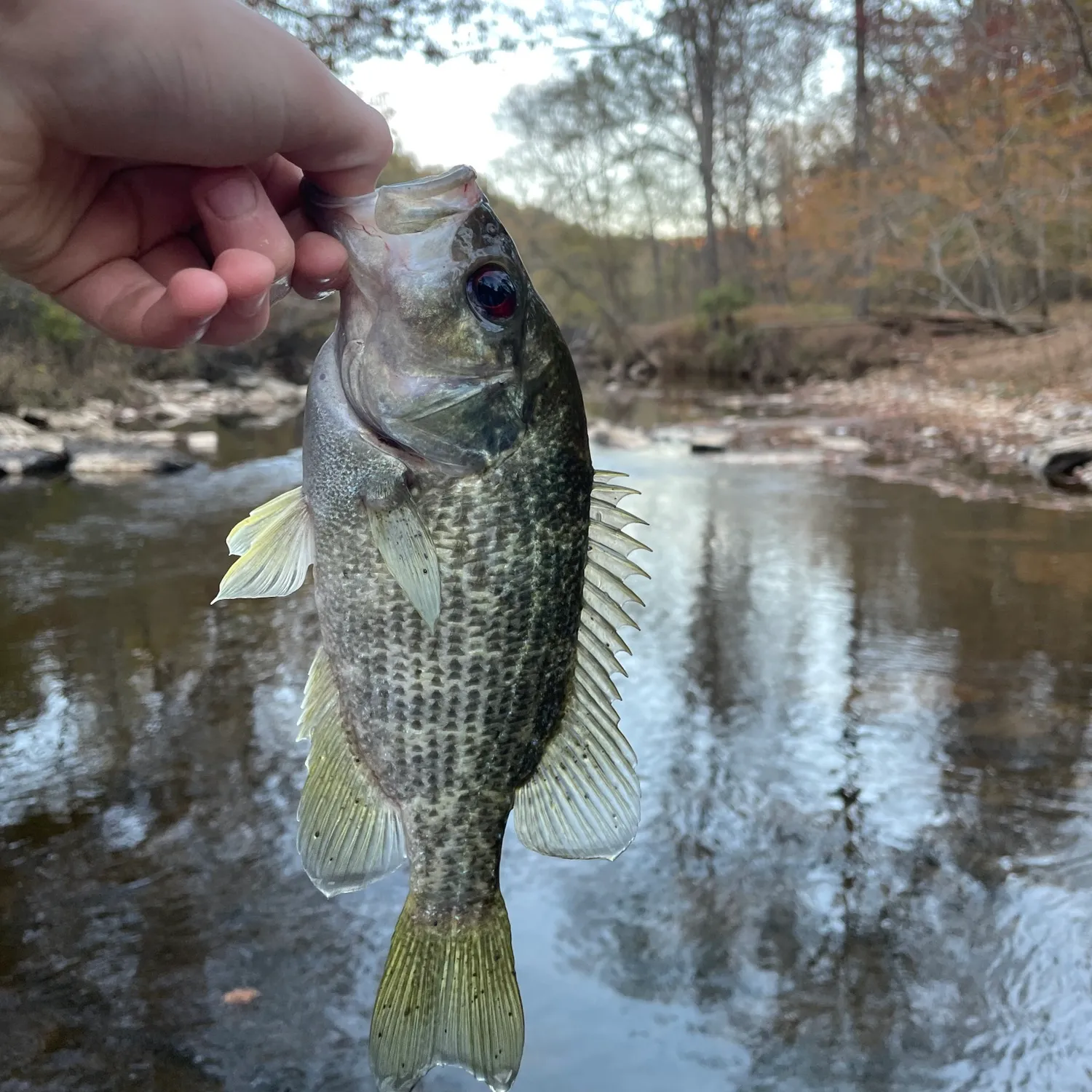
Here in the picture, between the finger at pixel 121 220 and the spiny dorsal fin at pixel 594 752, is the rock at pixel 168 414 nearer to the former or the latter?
the finger at pixel 121 220

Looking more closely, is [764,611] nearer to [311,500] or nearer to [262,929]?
[262,929]

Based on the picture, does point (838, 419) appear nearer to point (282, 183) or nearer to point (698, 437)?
point (698, 437)

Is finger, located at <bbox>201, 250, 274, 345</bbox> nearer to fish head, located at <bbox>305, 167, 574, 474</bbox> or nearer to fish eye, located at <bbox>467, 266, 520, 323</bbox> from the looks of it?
fish head, located at <bbox>305, 167, 574, 474</bbox>

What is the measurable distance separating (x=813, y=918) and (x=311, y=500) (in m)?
2.69

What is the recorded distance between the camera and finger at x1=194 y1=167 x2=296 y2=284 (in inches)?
67.5

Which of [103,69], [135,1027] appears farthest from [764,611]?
[103,69]

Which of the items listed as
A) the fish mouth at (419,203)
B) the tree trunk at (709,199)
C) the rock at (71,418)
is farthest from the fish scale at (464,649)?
the tree trunk at (709,199)

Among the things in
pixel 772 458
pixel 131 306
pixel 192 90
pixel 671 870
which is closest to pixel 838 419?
pixel 772 458

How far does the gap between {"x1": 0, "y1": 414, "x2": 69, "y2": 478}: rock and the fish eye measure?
12298mm

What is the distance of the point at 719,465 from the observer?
40.7 feet

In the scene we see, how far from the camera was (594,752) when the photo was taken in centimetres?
185

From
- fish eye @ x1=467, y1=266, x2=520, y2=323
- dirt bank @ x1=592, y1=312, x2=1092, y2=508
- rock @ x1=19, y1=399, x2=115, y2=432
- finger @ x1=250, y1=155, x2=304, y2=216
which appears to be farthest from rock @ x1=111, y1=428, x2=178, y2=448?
fish eye @ x1=467, y1=266, x2=520, y2=323

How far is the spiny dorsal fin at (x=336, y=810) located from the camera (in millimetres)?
1739

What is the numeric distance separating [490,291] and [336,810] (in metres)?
0.99
